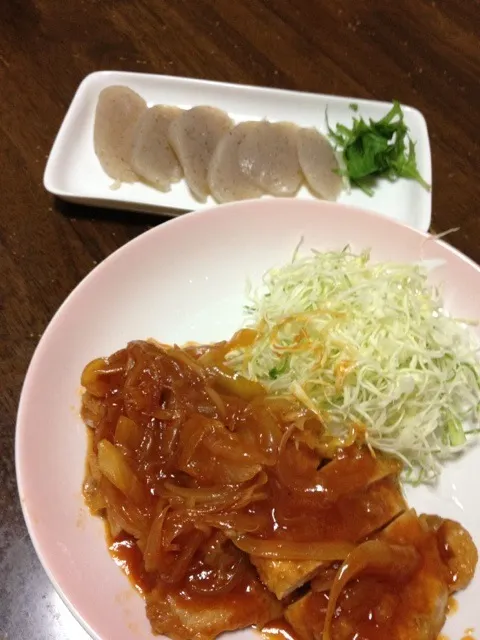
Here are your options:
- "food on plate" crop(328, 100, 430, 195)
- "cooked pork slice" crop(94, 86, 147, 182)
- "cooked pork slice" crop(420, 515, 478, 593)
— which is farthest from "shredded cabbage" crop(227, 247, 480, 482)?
"cooked pork slice" crop(94, 86, 147, 182)

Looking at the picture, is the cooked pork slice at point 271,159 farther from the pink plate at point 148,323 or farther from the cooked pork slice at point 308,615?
the cooked pork slice at point 308,615

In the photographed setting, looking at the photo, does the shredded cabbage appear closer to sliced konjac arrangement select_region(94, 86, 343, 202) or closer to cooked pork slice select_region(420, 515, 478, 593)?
cooked pork slice select_region(420, 515, 478, 593)

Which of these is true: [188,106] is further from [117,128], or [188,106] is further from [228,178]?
[228,178]

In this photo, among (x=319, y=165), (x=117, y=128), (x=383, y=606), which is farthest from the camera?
(x=117, y=128)

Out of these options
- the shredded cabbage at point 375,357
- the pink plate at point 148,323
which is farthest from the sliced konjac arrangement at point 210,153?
the shredded cabbage at point 375,357

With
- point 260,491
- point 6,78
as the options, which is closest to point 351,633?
point 260,491

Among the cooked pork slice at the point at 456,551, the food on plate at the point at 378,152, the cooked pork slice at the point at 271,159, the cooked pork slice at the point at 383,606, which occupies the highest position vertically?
the food on plate at the point at 378,152

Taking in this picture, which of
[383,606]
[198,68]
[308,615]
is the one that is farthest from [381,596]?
[198,68]
